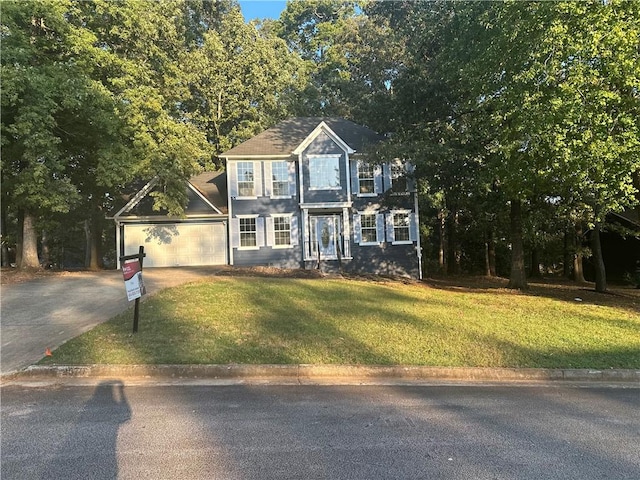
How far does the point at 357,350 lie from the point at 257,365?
1.82 m

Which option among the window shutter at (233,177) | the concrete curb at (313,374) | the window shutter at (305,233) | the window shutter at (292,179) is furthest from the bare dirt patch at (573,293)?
the window shutter at (233,177)

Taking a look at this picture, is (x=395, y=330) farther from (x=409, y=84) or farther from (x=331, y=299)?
(x=409, y=84)

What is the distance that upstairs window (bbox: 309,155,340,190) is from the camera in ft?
75.9

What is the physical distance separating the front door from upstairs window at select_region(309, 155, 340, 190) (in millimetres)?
1569

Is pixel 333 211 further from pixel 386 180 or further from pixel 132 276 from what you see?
pixel 132 276

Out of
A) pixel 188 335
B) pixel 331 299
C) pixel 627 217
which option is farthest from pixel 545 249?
pixel 188 335

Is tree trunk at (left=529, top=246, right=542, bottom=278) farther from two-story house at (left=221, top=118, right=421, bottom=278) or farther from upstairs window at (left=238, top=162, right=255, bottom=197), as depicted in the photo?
upstairs window at (left=238, top=162, right=255, bottom=197)

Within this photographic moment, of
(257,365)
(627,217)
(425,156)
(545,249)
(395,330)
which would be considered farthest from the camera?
(545,249)

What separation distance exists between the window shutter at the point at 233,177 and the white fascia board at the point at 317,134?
309 centimetres

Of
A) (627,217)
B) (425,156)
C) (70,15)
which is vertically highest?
(70,15)

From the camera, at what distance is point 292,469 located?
3963 millimetres

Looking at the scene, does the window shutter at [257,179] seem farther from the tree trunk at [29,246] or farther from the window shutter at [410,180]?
the tree trunk at [29,246]

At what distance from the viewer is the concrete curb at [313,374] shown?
22.6 ft

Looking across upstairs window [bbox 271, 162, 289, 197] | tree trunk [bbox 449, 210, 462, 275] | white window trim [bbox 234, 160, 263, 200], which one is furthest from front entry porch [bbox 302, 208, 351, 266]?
tree trunk [bbox 449, 210, 462, 275]
